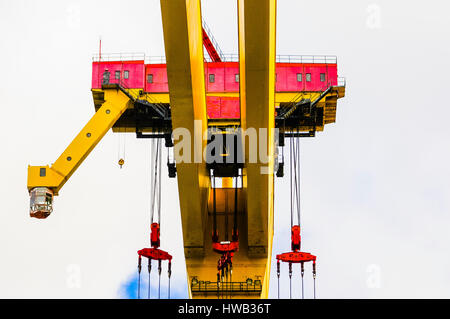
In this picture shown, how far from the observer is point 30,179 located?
27281mm

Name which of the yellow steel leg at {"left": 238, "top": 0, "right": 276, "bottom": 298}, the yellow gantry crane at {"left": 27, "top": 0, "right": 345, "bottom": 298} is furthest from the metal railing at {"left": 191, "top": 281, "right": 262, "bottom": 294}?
the yellow steel leg at {"left": 238, "top": 0, "right": 276, "bottom": 298}

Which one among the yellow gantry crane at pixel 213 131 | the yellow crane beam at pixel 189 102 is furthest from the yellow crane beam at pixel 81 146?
the yellow crane beam at pixel 189 102

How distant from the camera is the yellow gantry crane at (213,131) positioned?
2292 centimetres

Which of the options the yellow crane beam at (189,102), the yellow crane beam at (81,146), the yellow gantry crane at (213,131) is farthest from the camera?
the yellow crane beam at (81,146)

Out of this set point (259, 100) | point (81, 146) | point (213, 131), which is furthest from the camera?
point (81, 146)

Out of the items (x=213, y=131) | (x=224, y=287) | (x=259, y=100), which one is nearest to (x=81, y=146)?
(x=213, y=131)

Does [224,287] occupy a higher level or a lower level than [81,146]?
lower

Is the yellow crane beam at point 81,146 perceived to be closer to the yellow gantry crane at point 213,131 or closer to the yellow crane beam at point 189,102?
the yellow gantry crane at point 213,131

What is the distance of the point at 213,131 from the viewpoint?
27.6m

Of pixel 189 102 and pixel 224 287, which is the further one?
pixel 224 287

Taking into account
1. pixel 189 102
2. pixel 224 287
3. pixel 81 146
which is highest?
pixel 189 102

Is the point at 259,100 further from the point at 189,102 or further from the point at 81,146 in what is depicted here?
the point at 81,146

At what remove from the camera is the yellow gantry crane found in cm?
2292
